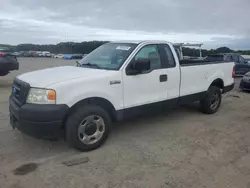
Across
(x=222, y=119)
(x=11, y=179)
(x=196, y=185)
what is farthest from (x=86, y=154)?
(x=222, y=119)

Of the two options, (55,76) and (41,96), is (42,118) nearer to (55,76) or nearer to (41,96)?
(41,96)

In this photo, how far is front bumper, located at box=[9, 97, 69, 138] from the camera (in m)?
3.93

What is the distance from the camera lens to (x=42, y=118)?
12.9 ft

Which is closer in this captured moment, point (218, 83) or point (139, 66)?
point (139, 66)

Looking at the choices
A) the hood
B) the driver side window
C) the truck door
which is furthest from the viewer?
the driver side window

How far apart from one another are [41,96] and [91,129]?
968 mm

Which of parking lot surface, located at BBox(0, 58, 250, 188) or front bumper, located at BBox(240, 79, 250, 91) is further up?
front bumper, located at BBox(240, 79, 250, 91)

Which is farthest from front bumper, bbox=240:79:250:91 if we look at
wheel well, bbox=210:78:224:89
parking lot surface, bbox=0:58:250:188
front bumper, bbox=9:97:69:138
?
front bumper, bbox=9:97:69:138

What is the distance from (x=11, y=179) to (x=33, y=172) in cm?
29

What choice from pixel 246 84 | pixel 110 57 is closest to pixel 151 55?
pixel 110 57

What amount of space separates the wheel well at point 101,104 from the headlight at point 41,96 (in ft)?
1.22

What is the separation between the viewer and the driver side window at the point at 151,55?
17.0 ft

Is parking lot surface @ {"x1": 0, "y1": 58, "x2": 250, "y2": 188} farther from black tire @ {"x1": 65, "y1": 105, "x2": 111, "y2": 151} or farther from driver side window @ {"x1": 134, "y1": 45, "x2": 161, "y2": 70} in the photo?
driver side window @ {"x1": 134, "y1": 45, "x2": 161, "y2": 70}

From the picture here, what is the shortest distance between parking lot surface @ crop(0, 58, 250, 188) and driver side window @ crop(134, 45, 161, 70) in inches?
52.6
